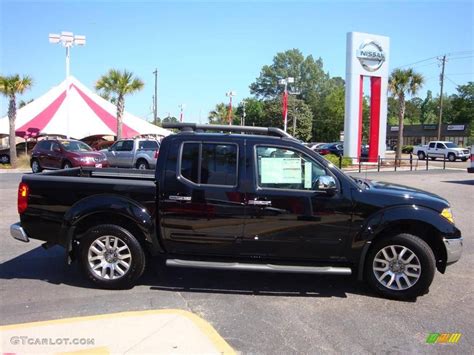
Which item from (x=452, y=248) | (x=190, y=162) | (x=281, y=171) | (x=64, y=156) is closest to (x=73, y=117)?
(x=64, y=156)

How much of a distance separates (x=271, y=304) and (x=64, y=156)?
1903 centimetres

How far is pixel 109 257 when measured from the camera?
17.5 feet

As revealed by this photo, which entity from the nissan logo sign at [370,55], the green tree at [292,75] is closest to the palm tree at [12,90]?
the nissan logo sign at [370,55]

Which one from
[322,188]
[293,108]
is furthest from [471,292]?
[293,108]

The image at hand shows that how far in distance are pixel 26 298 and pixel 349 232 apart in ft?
11.7

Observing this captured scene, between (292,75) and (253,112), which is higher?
(292,75)

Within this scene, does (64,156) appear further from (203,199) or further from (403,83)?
(403,83)

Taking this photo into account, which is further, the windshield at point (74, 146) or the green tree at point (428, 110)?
the green tree at point (428, 110)

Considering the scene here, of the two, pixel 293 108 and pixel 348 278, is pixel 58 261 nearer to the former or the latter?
pixel 348 278

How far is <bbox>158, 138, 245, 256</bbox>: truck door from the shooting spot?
518 centimetres

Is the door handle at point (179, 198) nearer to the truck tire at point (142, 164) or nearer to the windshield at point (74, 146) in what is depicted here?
the windshield at point (74, 146)

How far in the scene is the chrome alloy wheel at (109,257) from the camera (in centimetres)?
531

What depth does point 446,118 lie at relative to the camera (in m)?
102

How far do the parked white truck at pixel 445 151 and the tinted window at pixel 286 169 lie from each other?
132ft
